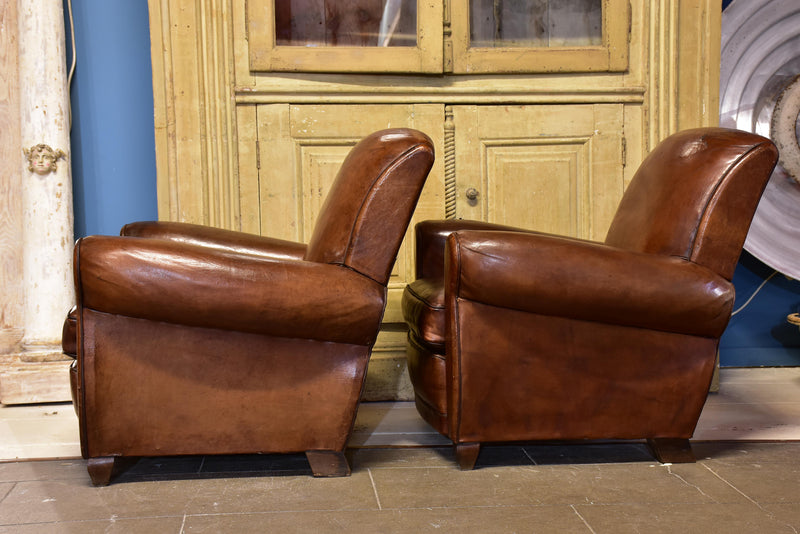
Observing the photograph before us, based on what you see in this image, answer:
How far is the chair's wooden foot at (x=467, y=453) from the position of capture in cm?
183

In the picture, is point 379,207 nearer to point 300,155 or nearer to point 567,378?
point 567,378

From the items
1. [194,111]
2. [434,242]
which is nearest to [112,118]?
[194,111]

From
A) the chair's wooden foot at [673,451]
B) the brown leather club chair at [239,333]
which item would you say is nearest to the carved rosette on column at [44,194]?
the brown leather club chair at [239,333]

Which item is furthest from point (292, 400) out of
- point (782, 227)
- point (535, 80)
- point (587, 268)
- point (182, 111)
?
point (782, 227)

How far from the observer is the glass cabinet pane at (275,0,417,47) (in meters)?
2.71

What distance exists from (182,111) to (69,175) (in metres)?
0.47

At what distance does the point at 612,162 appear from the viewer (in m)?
2.81

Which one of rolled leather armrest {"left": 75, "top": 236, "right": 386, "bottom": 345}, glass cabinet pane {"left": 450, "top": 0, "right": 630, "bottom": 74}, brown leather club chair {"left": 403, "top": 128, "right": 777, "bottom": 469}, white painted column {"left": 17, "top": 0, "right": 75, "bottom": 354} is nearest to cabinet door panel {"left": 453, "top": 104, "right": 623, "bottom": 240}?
glass cabinet pane {"left": 450, "top": 0, "right": 630, "bottom": 74}

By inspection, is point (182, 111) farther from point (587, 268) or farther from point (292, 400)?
point (587, 268)

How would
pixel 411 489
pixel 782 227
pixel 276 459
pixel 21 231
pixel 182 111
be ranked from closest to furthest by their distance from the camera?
1. pixel 411 489
2. pixel 276 459
3. pixel 182 111
4. pixel 21 231
5. pixel 782 227

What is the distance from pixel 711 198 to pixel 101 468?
60.1 inches

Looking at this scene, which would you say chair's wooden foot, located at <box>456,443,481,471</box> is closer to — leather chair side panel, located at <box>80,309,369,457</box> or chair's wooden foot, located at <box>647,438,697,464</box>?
leather chair side panel, located at <box>80,309,369,457</box>

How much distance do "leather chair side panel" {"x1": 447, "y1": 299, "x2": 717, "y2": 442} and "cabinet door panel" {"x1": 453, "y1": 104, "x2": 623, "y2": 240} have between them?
0.99 meters

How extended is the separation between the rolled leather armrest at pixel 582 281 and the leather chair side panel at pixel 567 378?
0.15ft
